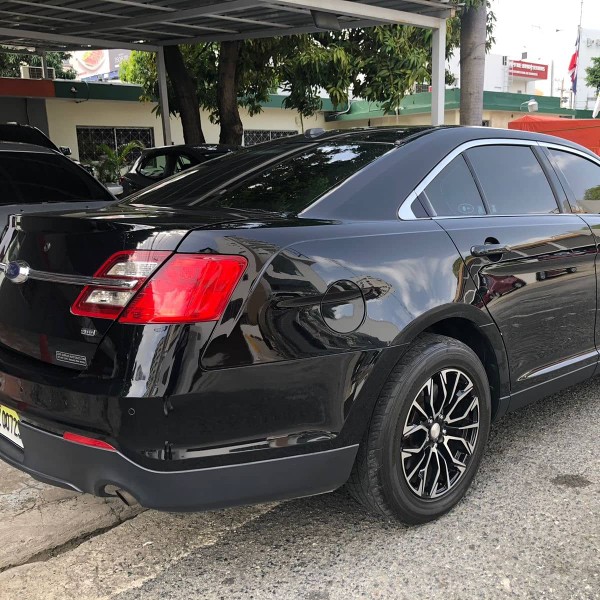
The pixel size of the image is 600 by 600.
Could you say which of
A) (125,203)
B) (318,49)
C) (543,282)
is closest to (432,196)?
(543,282)

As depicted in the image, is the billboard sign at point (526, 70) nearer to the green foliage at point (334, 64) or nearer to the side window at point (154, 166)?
the green foliage at point (334, 64)

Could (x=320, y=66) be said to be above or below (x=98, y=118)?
above

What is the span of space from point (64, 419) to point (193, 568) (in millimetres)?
799

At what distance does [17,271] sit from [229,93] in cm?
960

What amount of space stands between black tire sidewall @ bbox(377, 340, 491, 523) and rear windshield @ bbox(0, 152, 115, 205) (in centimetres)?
402

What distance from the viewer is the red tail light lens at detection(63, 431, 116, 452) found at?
6.88 ft

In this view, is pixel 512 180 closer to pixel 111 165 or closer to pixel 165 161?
pixel 165 161

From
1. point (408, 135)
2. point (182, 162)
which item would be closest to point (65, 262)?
point (408, 135)

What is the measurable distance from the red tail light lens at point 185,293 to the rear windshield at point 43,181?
3779 millimetres

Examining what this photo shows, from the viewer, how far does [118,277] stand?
2.12 m

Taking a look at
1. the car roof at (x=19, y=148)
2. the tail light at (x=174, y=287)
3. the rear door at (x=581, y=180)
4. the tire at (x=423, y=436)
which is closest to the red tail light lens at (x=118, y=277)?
the tail light at (x=174, y=287)

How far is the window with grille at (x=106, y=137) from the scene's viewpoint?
18.0m

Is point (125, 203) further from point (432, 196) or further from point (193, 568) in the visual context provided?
point (193, 568)

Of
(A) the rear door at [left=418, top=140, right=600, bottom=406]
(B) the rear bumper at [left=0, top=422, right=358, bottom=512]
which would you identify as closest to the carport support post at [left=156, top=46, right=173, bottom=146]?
(A) the rear door at [left=418, top=140, right=600, bottom=406]
